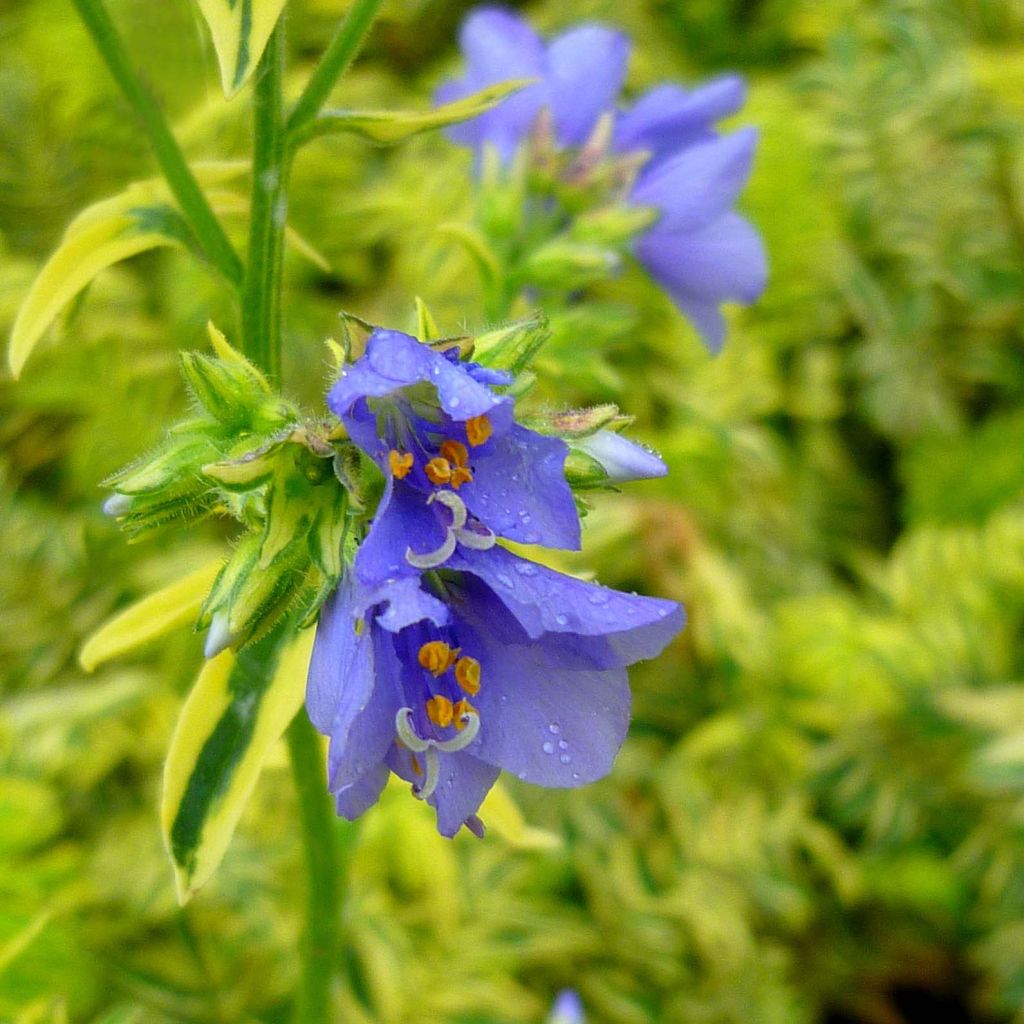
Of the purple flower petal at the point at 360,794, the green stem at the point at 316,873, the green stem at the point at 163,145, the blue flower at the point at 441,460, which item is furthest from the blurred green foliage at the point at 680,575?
the purple flower petal at the point at 360,794

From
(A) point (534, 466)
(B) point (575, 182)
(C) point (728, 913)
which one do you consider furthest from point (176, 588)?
(C) point (728, 913)

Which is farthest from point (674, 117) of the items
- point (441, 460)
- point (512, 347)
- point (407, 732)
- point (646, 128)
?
point (407, 732)

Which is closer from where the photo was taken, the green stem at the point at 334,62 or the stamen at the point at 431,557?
the stamen at the point at 431,557

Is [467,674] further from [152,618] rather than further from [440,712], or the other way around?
[152,618]

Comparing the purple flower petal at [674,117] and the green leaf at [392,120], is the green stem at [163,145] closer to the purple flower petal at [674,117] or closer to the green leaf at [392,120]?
the green leaf at [392,120]

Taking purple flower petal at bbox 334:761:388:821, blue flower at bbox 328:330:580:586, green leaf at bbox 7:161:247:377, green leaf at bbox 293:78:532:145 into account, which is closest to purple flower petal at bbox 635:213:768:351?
green leaf at bbox 293:78:532:145

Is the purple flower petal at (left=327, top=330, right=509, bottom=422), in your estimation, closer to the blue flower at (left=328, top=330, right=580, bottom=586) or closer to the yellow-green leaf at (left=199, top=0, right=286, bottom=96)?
the blue flower at (left=328, top=330, right=580, bottom=586)

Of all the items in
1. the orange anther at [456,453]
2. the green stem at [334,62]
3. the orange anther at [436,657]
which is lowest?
the orange anther at [436,657]
